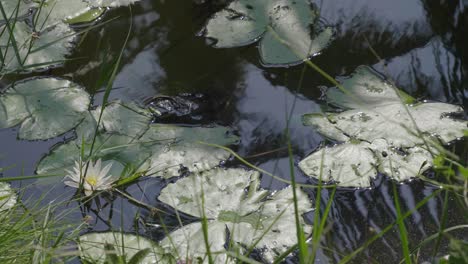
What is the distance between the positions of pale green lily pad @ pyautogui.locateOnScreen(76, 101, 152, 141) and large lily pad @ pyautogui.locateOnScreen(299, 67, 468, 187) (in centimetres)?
45

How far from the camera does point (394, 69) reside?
2.17 metres

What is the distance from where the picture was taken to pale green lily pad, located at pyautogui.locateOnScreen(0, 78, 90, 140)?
204 cm

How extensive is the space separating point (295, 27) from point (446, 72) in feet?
1.56

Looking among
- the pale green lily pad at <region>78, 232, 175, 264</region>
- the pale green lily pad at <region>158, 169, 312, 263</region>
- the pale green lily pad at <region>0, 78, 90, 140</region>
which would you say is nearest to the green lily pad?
the pale green lily pad at <region>0, 78, 90, 140</region>

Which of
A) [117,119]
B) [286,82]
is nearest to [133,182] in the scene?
[117,119]

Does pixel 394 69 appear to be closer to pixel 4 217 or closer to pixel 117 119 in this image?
pixel 117 119

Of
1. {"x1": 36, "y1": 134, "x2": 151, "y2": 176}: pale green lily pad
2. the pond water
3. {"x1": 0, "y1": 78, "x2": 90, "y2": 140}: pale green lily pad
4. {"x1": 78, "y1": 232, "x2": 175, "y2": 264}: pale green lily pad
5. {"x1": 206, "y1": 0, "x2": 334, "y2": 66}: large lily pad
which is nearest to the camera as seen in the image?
{"x1": 78, "y1": 232, "x2": 175, "y2": 264}: pale green lily pad

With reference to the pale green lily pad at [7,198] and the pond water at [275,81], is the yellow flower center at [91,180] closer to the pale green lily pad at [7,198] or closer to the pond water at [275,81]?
the pond water at [275,81]

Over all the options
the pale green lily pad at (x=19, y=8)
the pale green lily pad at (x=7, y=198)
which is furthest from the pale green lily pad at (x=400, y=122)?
the pale green lily pad at (x=19, y=8)

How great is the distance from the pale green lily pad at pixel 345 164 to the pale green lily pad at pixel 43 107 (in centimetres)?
65

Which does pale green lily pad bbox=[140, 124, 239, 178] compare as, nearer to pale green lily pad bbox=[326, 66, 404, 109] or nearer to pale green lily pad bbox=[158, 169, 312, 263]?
pale green lily pad bbox=[158, 169, 312, 263]

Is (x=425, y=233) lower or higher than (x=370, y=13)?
lower

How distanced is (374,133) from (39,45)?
3.50 ft

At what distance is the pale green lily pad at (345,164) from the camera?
186cm
